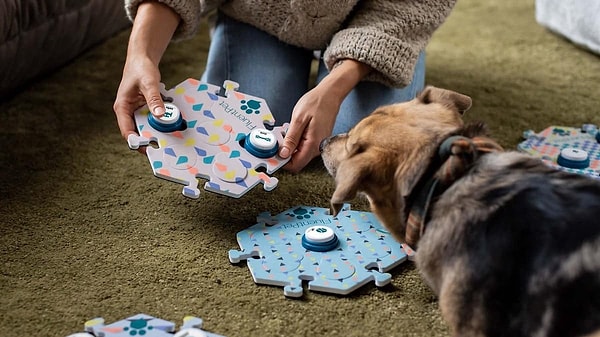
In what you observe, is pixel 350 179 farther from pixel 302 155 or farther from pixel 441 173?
pixel 302 155

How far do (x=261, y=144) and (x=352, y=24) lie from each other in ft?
1.98

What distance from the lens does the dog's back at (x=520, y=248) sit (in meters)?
1.46

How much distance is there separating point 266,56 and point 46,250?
3.47ft

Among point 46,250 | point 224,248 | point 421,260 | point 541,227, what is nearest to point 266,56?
point 224,248

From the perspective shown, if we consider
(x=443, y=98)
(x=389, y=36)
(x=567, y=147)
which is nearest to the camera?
(x=443, y=98)

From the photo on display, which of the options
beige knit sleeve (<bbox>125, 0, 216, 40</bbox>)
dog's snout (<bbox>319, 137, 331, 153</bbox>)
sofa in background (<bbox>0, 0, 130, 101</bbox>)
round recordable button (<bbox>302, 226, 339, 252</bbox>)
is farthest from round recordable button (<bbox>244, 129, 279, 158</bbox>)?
sofa in background (<bbox>0, 0, 130, 101</bbox>)

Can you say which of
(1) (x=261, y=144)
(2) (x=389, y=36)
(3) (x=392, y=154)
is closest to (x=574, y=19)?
(2) (x=389, y=36)

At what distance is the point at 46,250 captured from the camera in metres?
2.09

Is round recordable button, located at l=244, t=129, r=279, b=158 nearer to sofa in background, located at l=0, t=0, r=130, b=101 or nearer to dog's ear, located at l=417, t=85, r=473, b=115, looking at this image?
dog's ear, located at l=417, t=85, r=473, b=115

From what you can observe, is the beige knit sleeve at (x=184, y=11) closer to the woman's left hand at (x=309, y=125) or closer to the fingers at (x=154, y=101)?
the fingers at (x=154, y=101)

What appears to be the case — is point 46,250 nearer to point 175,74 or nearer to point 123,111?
point 123,111

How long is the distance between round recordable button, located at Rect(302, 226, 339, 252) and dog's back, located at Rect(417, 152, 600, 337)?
452 mm

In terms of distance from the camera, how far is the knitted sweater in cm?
241

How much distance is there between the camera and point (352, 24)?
2508mm
